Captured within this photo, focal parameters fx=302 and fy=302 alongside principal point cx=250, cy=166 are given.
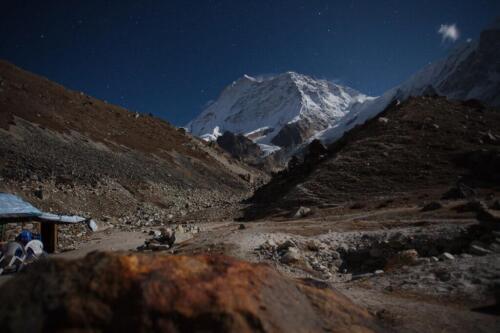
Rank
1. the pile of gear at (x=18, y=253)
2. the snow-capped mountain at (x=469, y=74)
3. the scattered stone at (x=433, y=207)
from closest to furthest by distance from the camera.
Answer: the pile of gear at (x=18, y=253) → the scattered stone at (x=433, y=207) → the snow-capped mountain at (x=469, y=74)

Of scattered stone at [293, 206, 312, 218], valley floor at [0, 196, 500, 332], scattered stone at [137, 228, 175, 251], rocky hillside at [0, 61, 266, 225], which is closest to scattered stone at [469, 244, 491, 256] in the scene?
valley floor at [0, 196, 500, 332]

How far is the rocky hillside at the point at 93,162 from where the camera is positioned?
20.7 m

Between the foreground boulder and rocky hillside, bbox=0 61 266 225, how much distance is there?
1878cm

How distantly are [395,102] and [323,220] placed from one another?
91.0ft

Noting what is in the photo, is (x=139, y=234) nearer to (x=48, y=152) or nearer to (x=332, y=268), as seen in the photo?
(x=332, y=268)

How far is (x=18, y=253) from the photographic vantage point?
898 cm

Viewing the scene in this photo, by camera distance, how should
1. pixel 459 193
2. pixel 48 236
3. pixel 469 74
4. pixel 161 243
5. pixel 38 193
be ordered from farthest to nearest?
1. pixel 469 74
2. pixel 38 193
3. pixel 459 193
4. pixel 48 236
5. pixel 161 243

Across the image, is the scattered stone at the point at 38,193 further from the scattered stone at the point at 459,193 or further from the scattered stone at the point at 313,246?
the scattered stone at the point at 459,193

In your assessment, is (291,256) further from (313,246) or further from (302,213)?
(302,213)

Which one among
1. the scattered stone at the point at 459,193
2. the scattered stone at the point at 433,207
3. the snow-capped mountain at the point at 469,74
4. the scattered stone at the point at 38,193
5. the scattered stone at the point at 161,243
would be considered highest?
the snow-capped mountain at the point at 469,74

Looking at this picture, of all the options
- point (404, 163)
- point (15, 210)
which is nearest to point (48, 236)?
point (15, 210)

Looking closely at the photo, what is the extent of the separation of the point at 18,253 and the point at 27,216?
2362mm

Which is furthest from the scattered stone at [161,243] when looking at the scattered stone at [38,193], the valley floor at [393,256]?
the scattered stone at [38,193]

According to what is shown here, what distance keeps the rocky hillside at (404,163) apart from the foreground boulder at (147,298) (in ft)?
59.4
